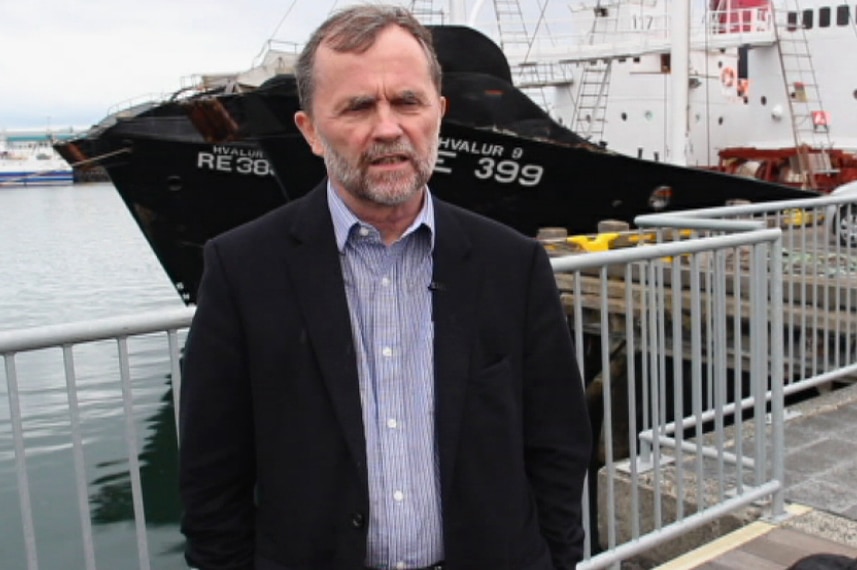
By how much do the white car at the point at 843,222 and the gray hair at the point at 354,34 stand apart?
18.0ft

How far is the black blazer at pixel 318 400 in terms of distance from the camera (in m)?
1.99

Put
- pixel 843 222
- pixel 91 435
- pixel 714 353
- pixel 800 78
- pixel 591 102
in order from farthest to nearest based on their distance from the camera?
pixel 591 102
pixel 800 78
pixel 91 435
pixel 843 222
pixel 714 353

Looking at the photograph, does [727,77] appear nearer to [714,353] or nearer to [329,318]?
[714,353]

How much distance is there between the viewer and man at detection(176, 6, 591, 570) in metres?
1.98

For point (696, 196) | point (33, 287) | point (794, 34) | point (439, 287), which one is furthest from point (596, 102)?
point (439, 287)

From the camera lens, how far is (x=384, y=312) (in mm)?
2023

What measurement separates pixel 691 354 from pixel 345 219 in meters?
3.02

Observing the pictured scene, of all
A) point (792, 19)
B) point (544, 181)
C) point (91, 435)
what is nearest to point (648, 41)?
point (792, 19)

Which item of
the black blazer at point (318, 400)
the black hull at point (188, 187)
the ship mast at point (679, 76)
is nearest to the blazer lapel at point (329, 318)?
the black blazer at point (318, 400)

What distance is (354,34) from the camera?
6.41ft

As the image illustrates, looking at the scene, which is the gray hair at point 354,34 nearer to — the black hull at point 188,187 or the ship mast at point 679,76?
the black hull at point 188,187

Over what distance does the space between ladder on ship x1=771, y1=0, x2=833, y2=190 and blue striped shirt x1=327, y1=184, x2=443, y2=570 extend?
23.1m

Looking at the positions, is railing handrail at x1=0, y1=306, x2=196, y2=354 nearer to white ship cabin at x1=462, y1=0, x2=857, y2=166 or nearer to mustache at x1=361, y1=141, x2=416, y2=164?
mustache at x1=361, y1=141, x2=416, y2=164

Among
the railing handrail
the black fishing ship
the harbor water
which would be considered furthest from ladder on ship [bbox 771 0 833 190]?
the railing handrail
